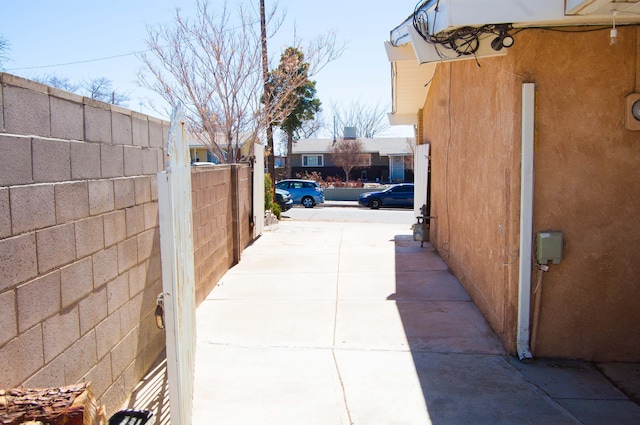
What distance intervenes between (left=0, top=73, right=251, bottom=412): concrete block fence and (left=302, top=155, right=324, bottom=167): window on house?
46419mm

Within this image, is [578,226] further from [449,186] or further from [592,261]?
[449,186]

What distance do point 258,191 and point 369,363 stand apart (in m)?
7.84

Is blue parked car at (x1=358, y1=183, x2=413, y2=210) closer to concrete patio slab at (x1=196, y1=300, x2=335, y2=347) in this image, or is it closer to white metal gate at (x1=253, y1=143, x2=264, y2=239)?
white metal gate at (x1=253, y1=143, x2=264, y2=239)

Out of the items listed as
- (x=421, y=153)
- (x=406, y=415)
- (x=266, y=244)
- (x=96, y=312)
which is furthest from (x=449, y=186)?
(x=96, y=312)

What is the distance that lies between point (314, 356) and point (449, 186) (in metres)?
5.15

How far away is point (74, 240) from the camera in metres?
3.55

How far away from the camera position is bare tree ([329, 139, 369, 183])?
46.9 m

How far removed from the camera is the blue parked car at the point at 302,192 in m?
31.7

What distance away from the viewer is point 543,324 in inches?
219

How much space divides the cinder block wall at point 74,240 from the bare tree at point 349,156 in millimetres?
41634

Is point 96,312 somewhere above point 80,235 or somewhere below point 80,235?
below

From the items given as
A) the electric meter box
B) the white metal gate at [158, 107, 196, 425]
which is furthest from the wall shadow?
the white metal gate at [158, 107, 196, 425]

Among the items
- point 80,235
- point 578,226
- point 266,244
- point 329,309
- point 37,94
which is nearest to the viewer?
point 37,94

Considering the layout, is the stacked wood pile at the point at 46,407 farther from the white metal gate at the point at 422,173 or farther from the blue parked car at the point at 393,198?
the blue parked car at the point at 393,198
